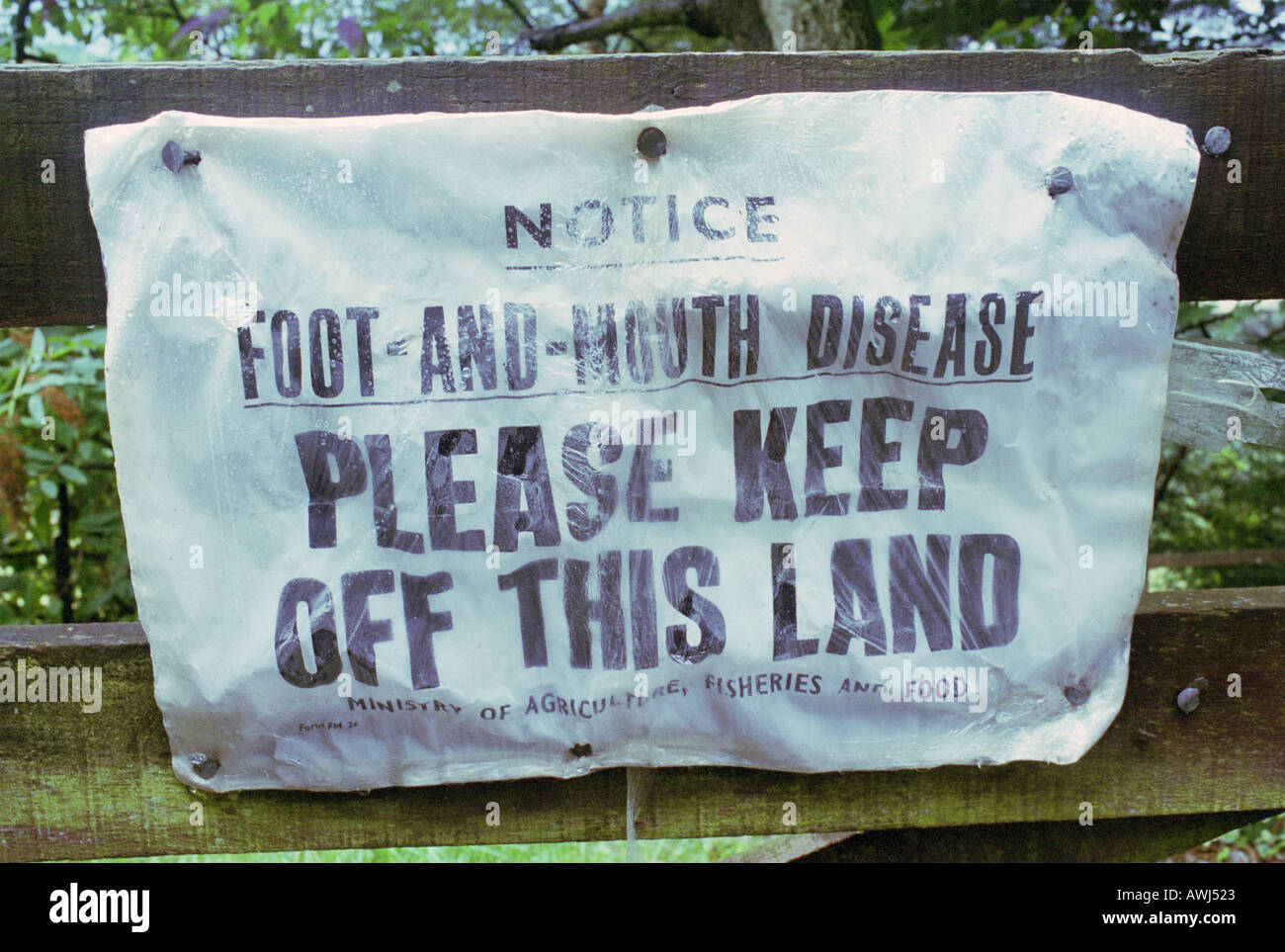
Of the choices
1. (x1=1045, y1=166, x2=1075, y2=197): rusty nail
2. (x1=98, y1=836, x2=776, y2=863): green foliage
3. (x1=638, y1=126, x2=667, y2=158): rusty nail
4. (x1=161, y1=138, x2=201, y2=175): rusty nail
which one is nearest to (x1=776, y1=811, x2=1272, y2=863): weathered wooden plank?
(x1=1045, y1=166, x2=1075, y2=197): rusty nail

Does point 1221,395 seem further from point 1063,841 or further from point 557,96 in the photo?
point 557,96

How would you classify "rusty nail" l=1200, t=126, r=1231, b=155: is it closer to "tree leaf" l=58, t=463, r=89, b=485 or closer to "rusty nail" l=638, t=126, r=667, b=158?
"rusty nail" l=638, t=126, r=667, b=158

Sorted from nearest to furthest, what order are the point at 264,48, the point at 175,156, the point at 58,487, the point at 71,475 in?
the point at 175,156, the point at 71,475, the point at 58,487, the point at 264,48

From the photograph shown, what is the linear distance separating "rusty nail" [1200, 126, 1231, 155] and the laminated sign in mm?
67

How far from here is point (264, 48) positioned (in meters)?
3.45

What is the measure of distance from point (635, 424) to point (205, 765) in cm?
71

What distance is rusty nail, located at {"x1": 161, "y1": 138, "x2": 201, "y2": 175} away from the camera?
119 centimetres

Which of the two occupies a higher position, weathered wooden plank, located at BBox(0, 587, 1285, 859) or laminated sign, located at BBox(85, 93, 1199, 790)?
laminated sign, located at BBox(85, 93, 1199, 790)

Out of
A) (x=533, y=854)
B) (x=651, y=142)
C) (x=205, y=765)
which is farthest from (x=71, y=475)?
(x=651, y=142)

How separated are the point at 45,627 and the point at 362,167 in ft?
2.49

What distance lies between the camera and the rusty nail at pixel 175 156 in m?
1.19

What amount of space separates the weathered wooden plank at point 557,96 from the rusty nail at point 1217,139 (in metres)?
0.02

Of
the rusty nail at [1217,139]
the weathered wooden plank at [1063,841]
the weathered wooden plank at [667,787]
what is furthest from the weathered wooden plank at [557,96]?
the weathered wooden plank at [1063,841]

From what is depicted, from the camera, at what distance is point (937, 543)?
4.07 feet
